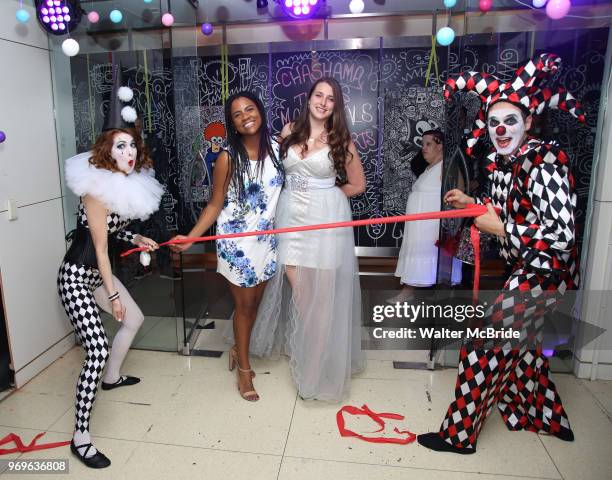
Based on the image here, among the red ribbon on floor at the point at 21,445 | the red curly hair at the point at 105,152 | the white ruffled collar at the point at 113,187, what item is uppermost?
the red curly hair at the point at 105,152

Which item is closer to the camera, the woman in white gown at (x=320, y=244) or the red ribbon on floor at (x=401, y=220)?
the red ribbon on floor at (x=401, y=220)

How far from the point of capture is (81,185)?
2459 millimetres

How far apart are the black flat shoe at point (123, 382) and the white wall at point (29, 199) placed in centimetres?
57

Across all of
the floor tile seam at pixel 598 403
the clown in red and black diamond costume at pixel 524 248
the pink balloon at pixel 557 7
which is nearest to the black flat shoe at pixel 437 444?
the clown in red and black diamond costume at pixel 524 248

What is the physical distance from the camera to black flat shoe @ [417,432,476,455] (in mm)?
2367

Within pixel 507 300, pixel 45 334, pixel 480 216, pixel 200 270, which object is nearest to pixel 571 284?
pixel 507 300

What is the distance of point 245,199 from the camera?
268 centimetres

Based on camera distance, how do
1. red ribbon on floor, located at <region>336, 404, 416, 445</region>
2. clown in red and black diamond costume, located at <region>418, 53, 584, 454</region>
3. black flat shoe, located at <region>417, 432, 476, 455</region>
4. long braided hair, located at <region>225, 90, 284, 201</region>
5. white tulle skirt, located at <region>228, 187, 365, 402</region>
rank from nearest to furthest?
clown in red and black diamond costume, located at <region>418, 53, 584, 454</region>, black flat shoe, located at <region>417, 432, 476, 455</region>, red ribbon on floor, located at <region>336, 404, 416, 445</region>, long braided hair, located at <region>225, 90, 284, 201</region>, white tulle skirt, located at <region>228, 187, 365, 402</region>

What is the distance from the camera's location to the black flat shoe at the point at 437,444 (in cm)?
237

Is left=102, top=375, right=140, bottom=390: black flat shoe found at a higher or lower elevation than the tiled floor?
higher

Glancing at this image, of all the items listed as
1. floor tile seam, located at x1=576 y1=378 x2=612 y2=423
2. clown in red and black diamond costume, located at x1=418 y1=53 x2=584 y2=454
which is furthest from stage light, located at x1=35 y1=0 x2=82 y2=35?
floor tile seam, located at x1=576 y1=378 x2=612 y2=423

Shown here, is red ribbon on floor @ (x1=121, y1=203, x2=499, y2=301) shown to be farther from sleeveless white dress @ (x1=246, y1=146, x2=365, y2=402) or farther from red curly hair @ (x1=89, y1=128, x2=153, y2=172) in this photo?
red curly hair @ (x1=89, y1=128, x2=153, y2=172)

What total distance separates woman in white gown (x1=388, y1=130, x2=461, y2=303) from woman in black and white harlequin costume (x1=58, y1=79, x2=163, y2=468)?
2219 mm

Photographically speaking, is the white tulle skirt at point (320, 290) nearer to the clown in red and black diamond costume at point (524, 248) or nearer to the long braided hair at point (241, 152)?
the long braided hair at point (241, 152)
